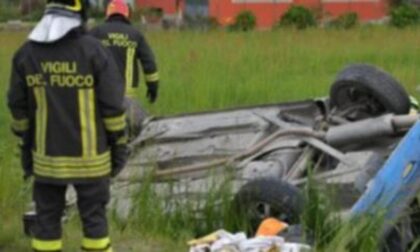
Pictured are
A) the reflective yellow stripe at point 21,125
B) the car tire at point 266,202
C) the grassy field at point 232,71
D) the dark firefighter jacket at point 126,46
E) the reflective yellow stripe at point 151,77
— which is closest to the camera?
the reflective yellow stripe at point 21,125

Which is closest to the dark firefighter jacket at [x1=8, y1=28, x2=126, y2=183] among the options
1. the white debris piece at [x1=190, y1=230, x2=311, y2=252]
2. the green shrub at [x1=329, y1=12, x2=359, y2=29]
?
the white debris piece at [x1=190, y1=230, x2=311, y2=252]

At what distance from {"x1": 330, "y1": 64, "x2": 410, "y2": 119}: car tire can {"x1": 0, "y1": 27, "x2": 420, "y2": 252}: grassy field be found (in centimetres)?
208

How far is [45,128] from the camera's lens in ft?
18.7

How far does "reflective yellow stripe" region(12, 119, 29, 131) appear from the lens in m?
5.75

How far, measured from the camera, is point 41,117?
5.71 m

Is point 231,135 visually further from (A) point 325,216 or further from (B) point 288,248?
(B) point 288,248

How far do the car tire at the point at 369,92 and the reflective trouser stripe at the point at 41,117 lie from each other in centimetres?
325

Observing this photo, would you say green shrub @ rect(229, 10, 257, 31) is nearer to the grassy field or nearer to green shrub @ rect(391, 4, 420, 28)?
green shrub @ rect(391, 4, 420, 28)

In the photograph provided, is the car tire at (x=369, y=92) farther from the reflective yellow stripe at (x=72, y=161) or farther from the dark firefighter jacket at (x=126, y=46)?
the reflective yellow stripe at (x=72, y=161)

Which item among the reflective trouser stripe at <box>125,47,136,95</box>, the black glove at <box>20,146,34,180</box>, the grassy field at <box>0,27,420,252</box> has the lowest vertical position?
the grassy field at <box>0,27,420,252</box>

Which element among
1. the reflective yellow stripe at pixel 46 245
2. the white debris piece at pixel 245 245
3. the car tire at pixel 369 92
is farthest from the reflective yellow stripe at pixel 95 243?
the car tire at pixel 369 92

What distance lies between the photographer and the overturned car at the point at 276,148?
7352 mm

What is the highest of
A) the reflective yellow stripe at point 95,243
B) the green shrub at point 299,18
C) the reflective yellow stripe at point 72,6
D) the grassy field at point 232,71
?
the reflective yellow stripe at point 72,6

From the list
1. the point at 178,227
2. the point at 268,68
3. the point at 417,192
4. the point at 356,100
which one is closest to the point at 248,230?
the point at 178,227
